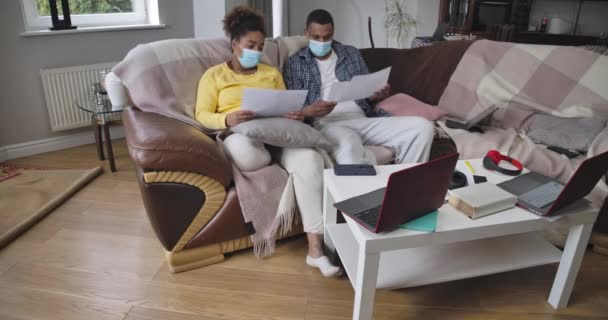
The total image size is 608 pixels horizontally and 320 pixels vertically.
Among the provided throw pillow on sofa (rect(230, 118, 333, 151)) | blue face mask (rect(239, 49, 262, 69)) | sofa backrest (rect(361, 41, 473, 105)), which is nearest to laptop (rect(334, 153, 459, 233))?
throw pillow on sofa (rect(230, 118, 333, 151))

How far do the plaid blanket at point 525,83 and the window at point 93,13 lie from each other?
2.22 metres

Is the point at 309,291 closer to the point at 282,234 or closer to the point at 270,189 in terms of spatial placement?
the point at 282,234

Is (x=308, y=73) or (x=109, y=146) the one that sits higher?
(x=308, y=73)

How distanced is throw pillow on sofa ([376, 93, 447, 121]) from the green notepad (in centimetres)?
100

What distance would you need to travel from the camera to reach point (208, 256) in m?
1.68

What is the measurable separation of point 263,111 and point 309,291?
2.32 ft

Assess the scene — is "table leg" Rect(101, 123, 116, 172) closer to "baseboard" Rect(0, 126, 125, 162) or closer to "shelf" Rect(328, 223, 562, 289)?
"baseboard" Rect(0, 126, 125, 162)

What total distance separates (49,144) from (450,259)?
8.53 ft

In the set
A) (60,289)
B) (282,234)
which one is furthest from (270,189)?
(60,289)

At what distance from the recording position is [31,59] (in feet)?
8.65

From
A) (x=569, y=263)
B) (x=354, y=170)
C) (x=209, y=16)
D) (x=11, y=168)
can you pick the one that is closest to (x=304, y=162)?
(x=354, y=170)

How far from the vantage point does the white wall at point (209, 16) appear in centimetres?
295

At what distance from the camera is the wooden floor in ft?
4.75

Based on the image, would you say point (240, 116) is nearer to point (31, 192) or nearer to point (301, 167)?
point (301, 167)
